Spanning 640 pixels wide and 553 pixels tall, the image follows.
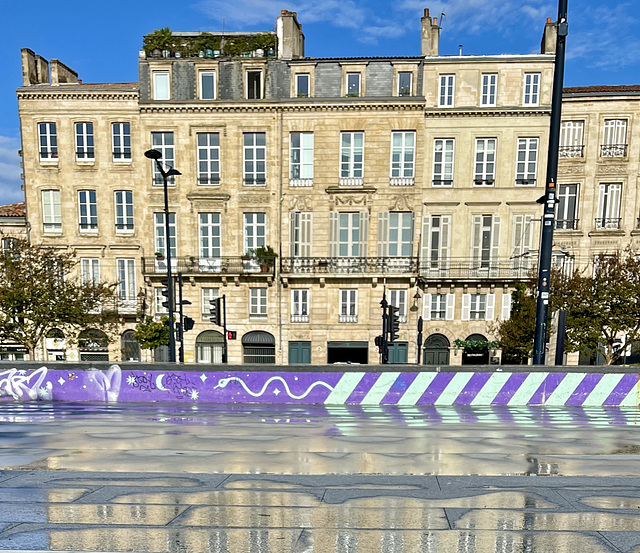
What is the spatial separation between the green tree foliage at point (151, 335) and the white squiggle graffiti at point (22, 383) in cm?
1153

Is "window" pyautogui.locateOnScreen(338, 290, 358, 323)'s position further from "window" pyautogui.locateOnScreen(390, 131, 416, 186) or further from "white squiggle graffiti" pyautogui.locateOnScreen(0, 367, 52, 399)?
"white squiggle graffiti" pyautogui.locateOnScreen(0, 367, 52, 399)

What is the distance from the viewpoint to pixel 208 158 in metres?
26.8

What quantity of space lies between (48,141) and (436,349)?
1189 inches

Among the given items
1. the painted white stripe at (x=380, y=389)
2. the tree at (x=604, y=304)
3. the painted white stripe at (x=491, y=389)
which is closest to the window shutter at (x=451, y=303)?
the tree at (x=604, y=304)

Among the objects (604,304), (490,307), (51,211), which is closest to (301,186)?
(490,307)

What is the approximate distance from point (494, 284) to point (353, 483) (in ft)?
75.5

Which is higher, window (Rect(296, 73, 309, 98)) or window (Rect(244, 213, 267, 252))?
window (Rect(296, 73, 309, 98))

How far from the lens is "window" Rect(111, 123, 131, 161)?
88.3 ft

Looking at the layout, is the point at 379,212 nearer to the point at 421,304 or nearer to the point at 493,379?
the point at 421,304

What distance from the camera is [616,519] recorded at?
526 cm

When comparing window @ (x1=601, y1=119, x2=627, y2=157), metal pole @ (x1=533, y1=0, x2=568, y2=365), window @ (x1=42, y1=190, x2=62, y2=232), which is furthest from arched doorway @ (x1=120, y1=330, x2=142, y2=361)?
window @ (x1=601, y1=119, x2=627, y2=157)

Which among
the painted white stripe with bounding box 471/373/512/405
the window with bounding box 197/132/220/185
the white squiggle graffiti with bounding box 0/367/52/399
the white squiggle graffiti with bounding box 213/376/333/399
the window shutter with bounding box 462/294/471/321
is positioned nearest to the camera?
the painted white stripe with bounding box 471/373/512/405

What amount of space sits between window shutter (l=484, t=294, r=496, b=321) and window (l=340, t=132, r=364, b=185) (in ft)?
38.3

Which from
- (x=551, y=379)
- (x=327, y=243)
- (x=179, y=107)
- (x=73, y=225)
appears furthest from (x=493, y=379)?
(x=73, y=225)
